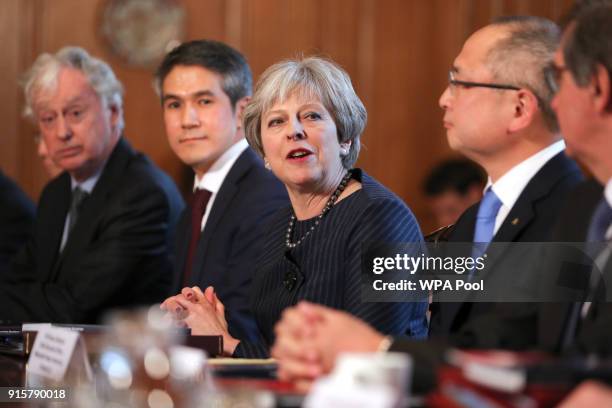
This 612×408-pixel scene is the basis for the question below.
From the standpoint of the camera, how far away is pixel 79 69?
16.3ft

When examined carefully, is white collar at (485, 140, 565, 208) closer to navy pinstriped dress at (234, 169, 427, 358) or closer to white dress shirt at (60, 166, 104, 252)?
navy pinstriped dress at (234, 169, 427, 358)

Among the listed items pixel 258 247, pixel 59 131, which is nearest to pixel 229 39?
pixel 59 131

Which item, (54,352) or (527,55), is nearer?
(54,352)

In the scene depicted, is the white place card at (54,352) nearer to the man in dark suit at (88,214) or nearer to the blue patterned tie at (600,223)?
the blue patterned tie at (600,223)

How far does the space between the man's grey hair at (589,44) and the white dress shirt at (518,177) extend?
2.66 ft

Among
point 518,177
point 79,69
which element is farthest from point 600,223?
point 79,69

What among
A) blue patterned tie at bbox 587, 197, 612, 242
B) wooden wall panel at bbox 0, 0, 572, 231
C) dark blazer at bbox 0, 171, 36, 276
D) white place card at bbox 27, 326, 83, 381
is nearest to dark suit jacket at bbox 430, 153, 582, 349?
blue patterned tie at bbox 587, 197, 612, 242

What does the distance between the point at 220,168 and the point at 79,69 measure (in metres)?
1.10

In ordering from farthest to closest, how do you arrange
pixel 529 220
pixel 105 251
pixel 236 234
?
pixel 105 251 → pixel 236 234 → pixel 529 220

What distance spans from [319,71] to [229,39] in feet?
12.5

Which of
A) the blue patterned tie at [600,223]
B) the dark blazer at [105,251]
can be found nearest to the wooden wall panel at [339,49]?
the dark blazer at [105,251]

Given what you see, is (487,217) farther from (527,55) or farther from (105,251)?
(105,251)

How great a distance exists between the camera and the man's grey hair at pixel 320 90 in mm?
3236

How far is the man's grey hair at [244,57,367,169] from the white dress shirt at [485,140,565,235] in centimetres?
59
